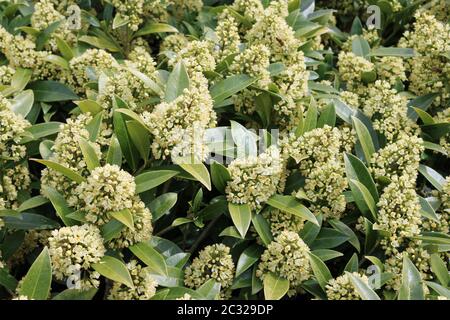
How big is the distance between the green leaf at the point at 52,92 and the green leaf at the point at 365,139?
6.77 ft

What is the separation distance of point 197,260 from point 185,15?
274cm

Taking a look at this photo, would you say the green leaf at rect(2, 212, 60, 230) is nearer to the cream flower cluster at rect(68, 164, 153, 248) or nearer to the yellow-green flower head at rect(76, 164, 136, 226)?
the cream flower cluster at rect(68, 164, 153, 248)

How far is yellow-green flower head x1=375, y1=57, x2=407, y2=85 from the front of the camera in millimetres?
5312

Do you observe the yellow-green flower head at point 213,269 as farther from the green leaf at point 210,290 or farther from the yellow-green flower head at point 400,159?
the yellow-green flower head at point 400,159

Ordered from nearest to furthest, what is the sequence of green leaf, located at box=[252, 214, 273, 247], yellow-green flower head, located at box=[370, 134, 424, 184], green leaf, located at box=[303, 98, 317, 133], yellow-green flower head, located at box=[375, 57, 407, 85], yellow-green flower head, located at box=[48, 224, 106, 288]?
yellow-green flower head, located at box=[48, 224, 106, 288]
green leaf, located at box=[252, 214, 273, 247]
yellow-green flower head, located at box=[370, 134, 424, 184]
green leaf, located at box=[303, 98, 317, 133]
yellow-green flower head, located at box=[375, 57, 407, 85]

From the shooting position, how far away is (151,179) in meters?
3.95

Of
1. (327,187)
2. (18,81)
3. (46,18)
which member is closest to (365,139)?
(327,187)

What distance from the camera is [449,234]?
174 inches

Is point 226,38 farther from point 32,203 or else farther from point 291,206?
point 32,203

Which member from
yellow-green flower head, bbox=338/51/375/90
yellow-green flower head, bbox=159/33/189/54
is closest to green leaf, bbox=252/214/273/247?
yellow-green flower head, bbox=338/51/375/90

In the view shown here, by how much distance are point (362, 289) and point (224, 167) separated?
42.5 inches

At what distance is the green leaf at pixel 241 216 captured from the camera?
152 inches

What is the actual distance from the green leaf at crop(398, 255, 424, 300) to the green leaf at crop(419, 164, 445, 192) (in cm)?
93

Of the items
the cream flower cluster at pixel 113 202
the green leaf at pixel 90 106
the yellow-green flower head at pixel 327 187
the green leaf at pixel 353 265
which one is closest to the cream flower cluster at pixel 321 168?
the yellow-green flower head at pixel 327 187
